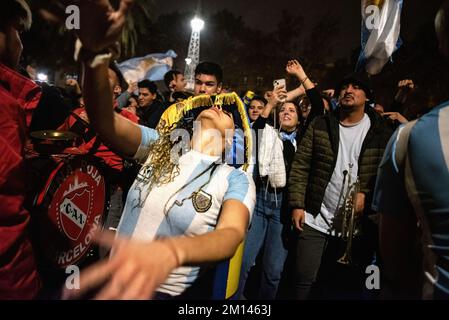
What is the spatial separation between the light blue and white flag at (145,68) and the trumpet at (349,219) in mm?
7695

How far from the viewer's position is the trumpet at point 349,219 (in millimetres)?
3205

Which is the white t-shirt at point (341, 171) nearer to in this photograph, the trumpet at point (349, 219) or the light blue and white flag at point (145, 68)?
the trumpet at point (349, 219)

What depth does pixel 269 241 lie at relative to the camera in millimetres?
3920

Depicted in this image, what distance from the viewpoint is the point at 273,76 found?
27.1m

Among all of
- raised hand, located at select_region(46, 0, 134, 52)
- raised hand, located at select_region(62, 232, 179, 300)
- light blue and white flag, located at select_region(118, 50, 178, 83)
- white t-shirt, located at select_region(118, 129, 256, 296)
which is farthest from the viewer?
light blue and white flag, located at select_region(118, 50, 178, 83)

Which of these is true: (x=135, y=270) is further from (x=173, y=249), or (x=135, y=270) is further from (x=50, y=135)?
(x=50, y=135)

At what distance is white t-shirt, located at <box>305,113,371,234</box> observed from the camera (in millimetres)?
3312

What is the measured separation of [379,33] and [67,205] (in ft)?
12.5

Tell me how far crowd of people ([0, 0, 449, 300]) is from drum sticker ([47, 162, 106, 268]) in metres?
0.08

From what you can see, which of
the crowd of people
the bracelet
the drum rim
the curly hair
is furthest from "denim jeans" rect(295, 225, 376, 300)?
the bracelet

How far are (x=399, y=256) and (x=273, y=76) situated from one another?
2679 cm

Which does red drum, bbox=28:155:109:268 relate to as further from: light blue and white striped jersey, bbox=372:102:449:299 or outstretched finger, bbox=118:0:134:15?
light blue and white striped jersey, bbox=372:102:449:299

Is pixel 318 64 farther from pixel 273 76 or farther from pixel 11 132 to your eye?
pixel 11 132
